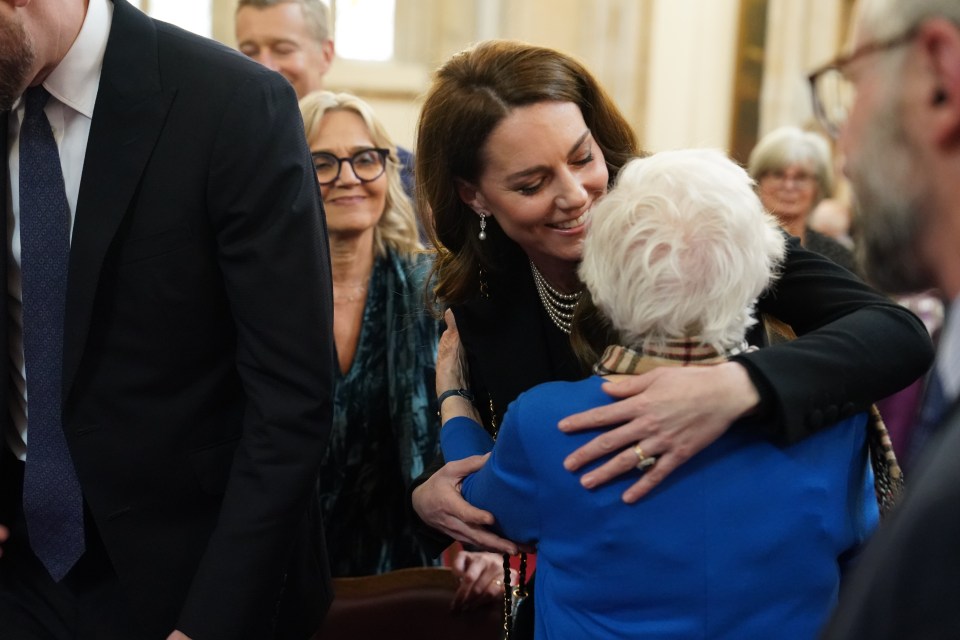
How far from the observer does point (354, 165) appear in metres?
3.28

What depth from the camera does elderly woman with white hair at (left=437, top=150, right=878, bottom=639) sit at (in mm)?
1511

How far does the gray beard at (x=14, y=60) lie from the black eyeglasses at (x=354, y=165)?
153cm

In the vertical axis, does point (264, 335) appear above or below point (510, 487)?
above

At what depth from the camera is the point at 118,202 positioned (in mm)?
1793

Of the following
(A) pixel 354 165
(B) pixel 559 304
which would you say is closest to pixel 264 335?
(B) pixel 559 304

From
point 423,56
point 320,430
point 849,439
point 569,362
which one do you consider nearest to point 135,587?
point 320,430

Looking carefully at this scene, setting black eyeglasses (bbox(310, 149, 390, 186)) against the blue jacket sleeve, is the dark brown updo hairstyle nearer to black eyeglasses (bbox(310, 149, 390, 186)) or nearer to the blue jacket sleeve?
the blue jacket sleeve

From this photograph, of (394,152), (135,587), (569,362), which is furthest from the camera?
(394,152)

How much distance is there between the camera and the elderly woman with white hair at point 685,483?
1.51 metres

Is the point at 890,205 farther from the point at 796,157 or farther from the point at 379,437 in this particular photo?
the point at 796,157

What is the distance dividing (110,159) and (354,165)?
150 cm

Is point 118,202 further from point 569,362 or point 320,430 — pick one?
point 569,362

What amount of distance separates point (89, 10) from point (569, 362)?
104 cm

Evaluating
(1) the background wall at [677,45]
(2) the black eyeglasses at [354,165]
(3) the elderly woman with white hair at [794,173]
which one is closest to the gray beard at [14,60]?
(2) the black eyeglasses at [354,165]
